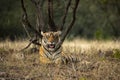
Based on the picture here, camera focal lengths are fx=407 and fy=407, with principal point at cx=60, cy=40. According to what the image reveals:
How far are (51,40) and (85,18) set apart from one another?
23012 mm

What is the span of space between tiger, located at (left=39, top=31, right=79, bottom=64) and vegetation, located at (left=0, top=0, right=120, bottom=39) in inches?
183

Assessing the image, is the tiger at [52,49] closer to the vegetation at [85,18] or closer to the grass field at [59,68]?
the grass field at [59,68]

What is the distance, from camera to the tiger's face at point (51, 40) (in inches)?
386

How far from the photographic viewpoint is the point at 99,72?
888cm

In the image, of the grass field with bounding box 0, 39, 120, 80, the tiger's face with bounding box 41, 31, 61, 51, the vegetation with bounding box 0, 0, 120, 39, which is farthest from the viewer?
the vegetation with bounding box 0, 0, 120, 39

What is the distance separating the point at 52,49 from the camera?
32.4 feet

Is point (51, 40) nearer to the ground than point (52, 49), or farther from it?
farther from it

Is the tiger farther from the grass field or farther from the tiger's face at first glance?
the grass field

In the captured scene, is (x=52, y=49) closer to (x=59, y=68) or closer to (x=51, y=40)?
(x=51, y=40)

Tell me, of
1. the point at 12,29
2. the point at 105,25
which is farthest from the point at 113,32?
the point at 12,29

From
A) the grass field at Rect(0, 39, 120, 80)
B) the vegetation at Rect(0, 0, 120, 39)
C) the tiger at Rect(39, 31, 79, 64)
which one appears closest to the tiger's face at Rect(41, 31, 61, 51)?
the tiger at Rect(39, 31, 79, 64)

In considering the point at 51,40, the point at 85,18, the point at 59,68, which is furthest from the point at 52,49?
the point at 85,18

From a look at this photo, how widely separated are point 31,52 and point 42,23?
125cm

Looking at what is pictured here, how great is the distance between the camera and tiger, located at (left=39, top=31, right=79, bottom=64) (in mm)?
9820
